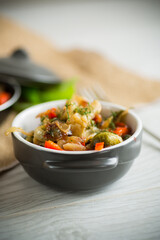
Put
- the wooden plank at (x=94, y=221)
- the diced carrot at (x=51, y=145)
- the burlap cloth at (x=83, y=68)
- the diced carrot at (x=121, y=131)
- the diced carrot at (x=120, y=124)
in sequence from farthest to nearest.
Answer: the burlap cloth at (x=83, y=68)
the diced carrot at (x=120, y=124)
the diced carrot at (x=121, y=131)
the diced carrot at (x=51, y=145)
the wooden plank at (x=94, y=221)

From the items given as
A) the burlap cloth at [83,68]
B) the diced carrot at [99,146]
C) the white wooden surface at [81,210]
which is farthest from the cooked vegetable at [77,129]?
the burlap cloth at [83,68]

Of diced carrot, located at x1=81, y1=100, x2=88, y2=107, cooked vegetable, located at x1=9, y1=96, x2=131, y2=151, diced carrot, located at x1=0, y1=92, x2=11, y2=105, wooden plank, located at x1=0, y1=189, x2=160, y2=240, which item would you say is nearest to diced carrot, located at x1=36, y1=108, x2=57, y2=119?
cooked vegetable, located at x1=9, y1=96, x2=131, y2=151

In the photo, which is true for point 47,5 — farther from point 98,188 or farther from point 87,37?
point 98,188

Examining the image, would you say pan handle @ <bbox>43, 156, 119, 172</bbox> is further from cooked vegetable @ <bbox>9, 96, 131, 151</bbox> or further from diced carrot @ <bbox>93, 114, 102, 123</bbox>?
diced carrot @ <bbox>93, 114, 102, 123</bbox>

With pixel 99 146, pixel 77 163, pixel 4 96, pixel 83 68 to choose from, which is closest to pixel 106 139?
pixel 99 146

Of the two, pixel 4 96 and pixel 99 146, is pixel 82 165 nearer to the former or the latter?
pixel 99 146

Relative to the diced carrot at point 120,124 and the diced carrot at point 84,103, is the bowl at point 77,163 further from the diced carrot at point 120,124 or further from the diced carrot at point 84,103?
the diced carrot at point 84,103
